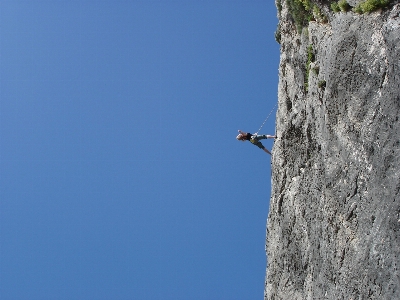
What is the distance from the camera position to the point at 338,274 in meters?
14.2

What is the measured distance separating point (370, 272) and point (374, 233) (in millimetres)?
1104

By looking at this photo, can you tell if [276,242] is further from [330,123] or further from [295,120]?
[330,123]

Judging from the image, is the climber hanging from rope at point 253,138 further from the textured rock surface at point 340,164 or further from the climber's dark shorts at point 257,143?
the textured rock surface at point 340,164

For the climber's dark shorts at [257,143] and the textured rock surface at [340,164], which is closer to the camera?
the textured rock surface at [340,164]

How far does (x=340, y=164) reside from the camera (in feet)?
47.4

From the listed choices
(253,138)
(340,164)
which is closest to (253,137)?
(253,138)

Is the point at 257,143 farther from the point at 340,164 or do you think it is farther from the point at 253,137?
the point at 340,164

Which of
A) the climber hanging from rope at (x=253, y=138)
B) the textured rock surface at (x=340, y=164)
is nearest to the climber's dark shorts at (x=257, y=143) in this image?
the climber hanging from rope at (x=253, y=138)

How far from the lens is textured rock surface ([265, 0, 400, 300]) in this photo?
11.5m

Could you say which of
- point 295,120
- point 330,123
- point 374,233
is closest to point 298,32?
point 295,120

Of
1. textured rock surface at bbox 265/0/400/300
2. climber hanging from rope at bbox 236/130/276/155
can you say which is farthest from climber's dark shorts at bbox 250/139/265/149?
textured rock surface at bbox 265/0/400/300

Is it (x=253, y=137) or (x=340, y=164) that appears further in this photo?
(x=253, y=137)

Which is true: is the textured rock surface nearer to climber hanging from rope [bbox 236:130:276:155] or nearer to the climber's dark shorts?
climber hanging from rope [bbox 236:130:276:155]

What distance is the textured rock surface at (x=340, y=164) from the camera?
37.8 feet
